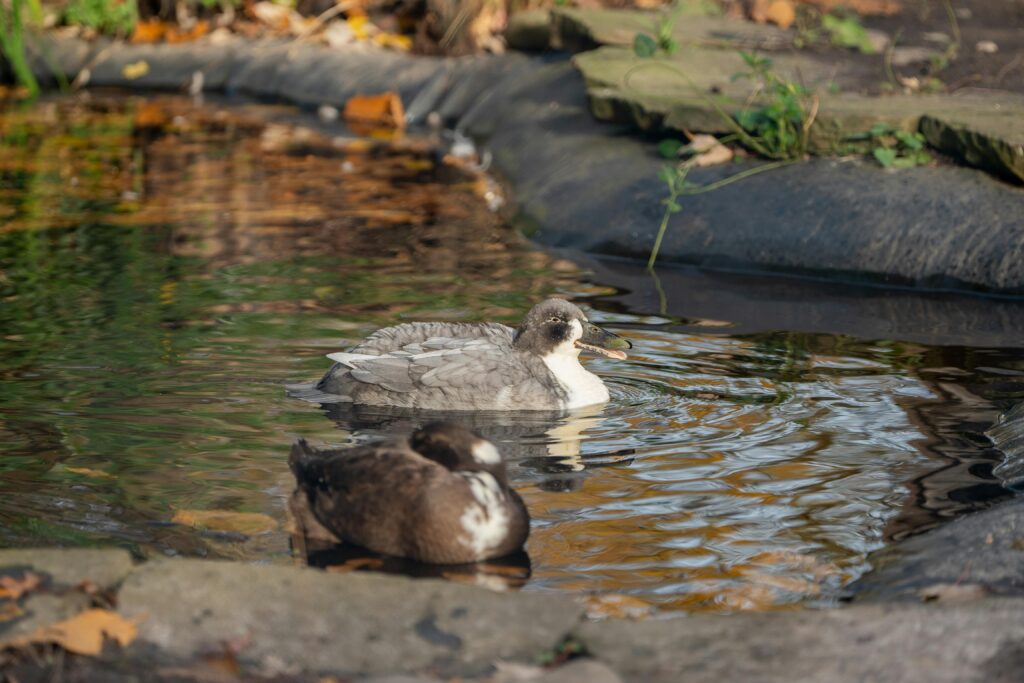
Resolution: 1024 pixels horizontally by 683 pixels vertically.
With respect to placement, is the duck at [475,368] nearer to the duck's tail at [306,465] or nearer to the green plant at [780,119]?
the duck's tail at [306,465]

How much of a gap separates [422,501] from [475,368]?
78.2 inches

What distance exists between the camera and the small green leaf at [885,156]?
9.74 meters

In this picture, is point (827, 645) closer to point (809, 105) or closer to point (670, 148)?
point (809, 105)

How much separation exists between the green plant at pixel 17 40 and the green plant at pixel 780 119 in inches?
333

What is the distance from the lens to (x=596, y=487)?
5883mm

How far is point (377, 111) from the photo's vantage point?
53.8 feet

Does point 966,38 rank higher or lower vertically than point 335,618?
higher

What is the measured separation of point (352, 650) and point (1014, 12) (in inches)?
491

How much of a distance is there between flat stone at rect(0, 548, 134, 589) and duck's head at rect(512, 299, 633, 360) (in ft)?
10.1

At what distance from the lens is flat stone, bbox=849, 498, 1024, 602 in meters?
4.55

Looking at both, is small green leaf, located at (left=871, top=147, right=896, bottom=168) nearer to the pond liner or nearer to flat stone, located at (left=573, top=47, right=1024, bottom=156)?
the pond liner

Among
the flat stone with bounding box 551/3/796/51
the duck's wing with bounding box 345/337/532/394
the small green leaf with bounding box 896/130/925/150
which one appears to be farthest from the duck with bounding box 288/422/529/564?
the flat stone with bounding box 551/3/796/51

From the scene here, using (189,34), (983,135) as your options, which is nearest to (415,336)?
(983,135)

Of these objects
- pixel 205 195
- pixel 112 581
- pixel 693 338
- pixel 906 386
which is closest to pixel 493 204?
pixel 205 195
